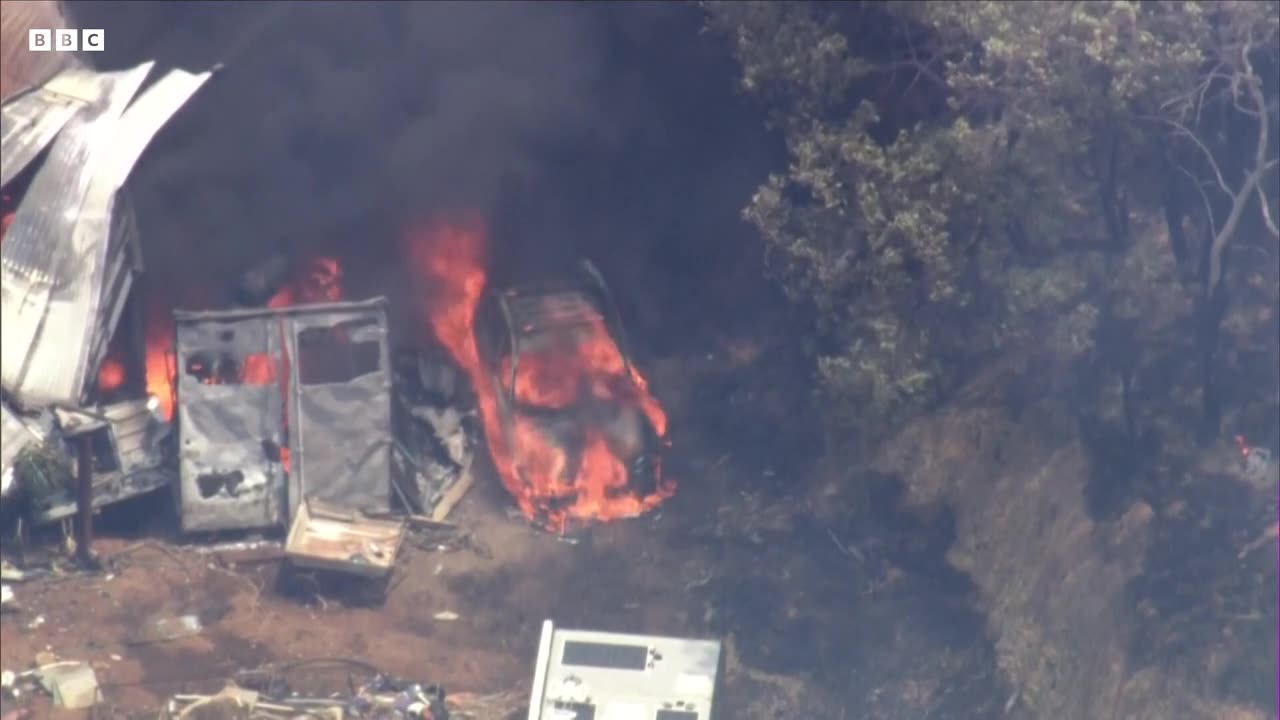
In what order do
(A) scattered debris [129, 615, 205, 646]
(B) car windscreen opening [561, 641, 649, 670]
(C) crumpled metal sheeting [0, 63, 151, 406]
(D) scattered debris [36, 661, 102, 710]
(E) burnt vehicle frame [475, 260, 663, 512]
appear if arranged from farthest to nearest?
(E) burnt vehicle frame [475, 260, 663, 512] → (C) crumpled metal sheeting [0, 63, 151, 406] → (A) scattered debris [129, 615, 205, 646] → (D) scattered debris [36, 661, 102, 710] → (B) car windscreen opening [561, 641, 649, 670]

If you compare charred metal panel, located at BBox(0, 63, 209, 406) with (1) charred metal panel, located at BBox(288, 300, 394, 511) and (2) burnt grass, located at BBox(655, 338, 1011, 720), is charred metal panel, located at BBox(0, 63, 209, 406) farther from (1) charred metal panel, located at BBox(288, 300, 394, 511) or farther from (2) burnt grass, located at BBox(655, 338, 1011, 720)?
(2) burnt grass, located at BBox(655, 338, 1011, 720)

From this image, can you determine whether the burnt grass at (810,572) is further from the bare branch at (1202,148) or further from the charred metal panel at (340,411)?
the bare branch at (1202,148)

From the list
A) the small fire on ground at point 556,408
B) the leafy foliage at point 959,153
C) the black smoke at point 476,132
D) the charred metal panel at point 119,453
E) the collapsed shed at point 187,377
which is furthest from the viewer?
the black smoke at point 476,132

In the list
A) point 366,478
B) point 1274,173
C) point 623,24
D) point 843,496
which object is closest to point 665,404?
point 843,496

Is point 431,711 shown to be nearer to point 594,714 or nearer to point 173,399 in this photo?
point 594,714

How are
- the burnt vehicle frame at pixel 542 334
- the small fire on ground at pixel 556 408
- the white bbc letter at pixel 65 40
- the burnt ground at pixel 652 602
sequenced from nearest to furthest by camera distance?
the burnt ground at pixel 652 602
the small fire on ground at pixel 556 408
the burnt vehicle frame at pixel 542 334
the white bbc letter at pixel 65 40

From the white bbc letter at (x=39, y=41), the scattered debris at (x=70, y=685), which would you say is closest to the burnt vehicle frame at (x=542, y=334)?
the scattered debris at (x=70, y=685)

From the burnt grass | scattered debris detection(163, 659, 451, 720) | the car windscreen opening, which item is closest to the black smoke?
the burnt grass
